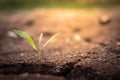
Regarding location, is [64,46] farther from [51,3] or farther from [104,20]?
[51,3]

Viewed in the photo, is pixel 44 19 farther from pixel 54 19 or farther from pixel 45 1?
pixel 45 1

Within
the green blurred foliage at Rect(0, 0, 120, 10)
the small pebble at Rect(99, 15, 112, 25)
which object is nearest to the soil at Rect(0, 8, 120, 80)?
the small pebble at Rect(99, 15, 112, 25)

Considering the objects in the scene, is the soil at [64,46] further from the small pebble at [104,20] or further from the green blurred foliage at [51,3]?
the green blurred foliage at [51,3]

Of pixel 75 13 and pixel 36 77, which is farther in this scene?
pixel 75 13

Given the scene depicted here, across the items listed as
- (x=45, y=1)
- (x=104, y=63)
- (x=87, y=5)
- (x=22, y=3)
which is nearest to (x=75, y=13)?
(x=87, y=5)

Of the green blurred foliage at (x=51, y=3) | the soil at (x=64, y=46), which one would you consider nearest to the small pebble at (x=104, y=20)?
the soil at (x=64, y=46)

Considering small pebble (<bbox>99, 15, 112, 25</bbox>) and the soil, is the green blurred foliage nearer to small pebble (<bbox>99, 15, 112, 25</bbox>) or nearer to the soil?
the soil
